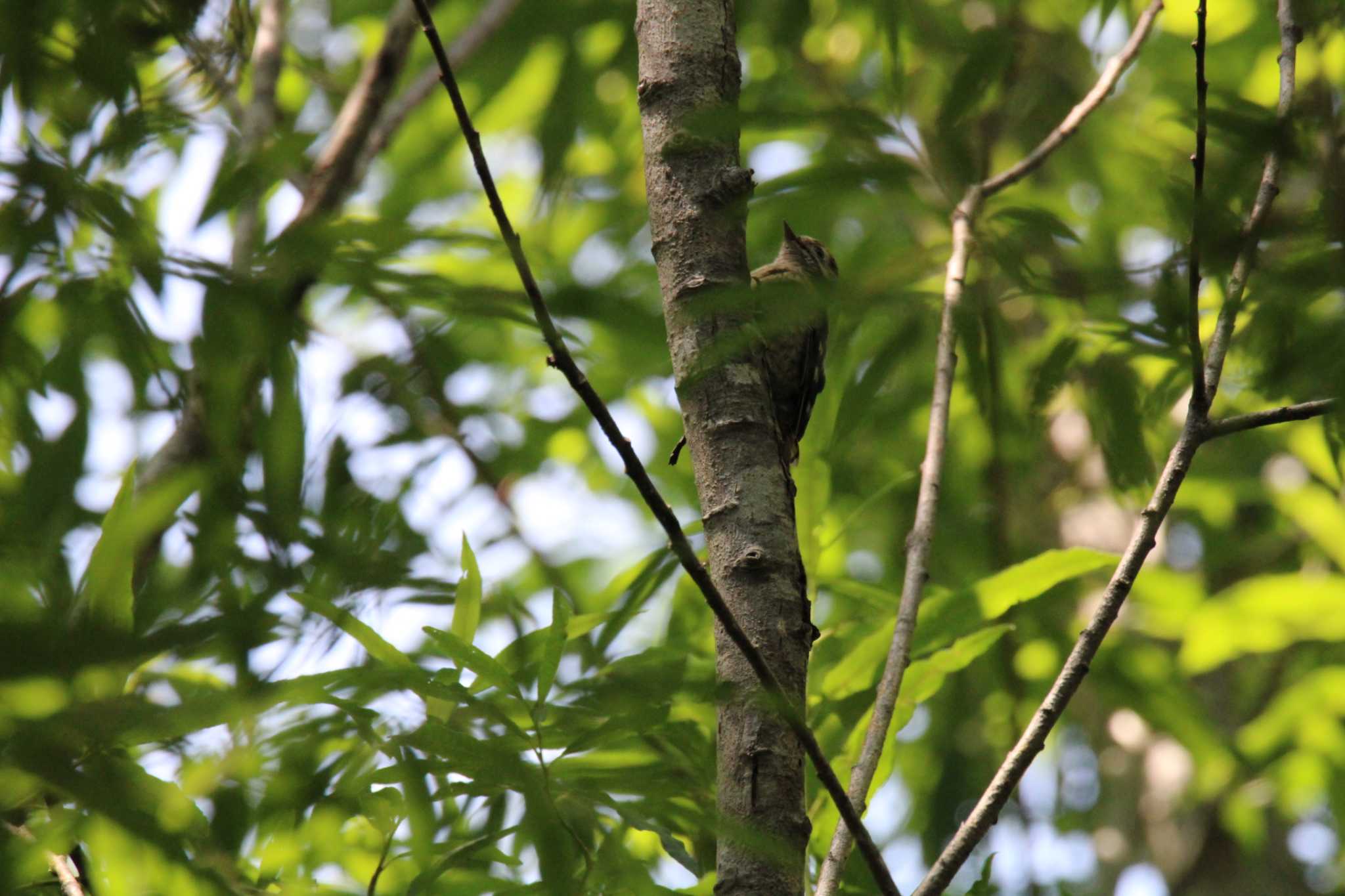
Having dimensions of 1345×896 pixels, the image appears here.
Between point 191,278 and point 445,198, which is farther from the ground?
point 445,198

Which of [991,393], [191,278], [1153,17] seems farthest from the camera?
[1153,17]

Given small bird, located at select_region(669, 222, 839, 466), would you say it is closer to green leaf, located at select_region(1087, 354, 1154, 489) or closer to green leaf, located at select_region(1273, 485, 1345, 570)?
green leaf, located at select_region(1087, 354, 1154, 489)

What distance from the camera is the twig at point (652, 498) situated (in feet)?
3.94

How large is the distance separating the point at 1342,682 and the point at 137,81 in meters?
4.21

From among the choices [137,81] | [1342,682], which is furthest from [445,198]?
[1342,682]

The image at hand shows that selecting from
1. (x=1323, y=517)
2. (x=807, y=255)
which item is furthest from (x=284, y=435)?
(x=1323, y=517)

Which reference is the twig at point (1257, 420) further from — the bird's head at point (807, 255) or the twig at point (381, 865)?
the bird's head at point (807, 255)

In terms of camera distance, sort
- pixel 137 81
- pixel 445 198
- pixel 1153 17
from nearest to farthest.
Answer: pixel 137 81 < pixel 1153 17 < pixel 445 198

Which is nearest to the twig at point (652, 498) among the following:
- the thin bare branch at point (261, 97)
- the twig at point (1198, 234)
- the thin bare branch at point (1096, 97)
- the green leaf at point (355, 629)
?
the green leaf at point (355, 629)

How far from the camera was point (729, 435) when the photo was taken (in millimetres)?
1480

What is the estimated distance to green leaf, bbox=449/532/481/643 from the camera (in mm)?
1858

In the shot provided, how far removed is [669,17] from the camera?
5.51 feet

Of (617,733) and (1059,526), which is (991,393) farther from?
(1059,526)

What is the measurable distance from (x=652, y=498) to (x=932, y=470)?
800 mm
